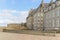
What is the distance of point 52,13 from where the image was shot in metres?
41.4

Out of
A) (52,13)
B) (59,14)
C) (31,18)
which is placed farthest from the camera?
(31,18)

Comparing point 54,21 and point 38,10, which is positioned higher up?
point 38,10

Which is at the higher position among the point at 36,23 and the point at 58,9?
the point at 58,9

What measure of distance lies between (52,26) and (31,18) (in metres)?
20.2

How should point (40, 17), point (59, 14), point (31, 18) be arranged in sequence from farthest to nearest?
point (31, 18), point (40, 17), point (59, 14)

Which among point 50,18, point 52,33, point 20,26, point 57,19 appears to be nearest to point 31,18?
point 20,26

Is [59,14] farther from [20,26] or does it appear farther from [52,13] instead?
[20,26]

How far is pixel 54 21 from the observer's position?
38.9 m

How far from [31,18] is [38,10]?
21.7 ft

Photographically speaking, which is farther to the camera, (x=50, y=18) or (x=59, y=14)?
(x=50, y=18)

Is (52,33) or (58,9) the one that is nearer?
(52,33)

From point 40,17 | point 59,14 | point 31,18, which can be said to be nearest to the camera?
point 59,14

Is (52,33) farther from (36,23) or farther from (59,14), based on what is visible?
(36,23)

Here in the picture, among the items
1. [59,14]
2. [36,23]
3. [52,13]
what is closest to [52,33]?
[59,14]
